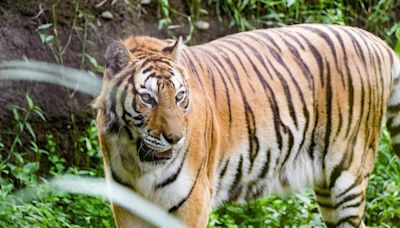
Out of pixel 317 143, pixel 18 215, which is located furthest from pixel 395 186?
pixel 18 215

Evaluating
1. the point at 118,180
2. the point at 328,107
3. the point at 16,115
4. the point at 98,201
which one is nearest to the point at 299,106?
Answer: the point at 328,107

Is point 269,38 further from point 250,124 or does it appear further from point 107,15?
point 107,15

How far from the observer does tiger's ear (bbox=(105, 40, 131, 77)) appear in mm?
4105

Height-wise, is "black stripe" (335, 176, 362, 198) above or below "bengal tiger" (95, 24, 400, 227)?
below

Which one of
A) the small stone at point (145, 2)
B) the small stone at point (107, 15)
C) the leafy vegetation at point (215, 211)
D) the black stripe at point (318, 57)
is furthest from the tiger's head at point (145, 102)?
the small stone at point (145, 2)

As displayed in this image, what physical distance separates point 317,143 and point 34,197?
5.15ft

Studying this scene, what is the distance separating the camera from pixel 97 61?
6.33 meters

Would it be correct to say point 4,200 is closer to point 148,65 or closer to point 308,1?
point 148,65

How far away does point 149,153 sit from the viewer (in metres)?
4.15

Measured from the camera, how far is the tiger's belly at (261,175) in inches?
187

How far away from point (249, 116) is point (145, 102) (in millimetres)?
879

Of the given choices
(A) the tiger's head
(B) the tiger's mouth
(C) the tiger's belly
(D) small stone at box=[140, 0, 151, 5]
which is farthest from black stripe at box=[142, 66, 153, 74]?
(D) small stone at box=[140, 0, 151, 5]

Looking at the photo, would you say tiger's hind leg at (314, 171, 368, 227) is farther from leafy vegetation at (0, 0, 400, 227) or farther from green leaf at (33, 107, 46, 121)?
green leaf at (33, 107, 46, 121)

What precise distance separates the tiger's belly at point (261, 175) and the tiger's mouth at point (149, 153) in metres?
0.58
